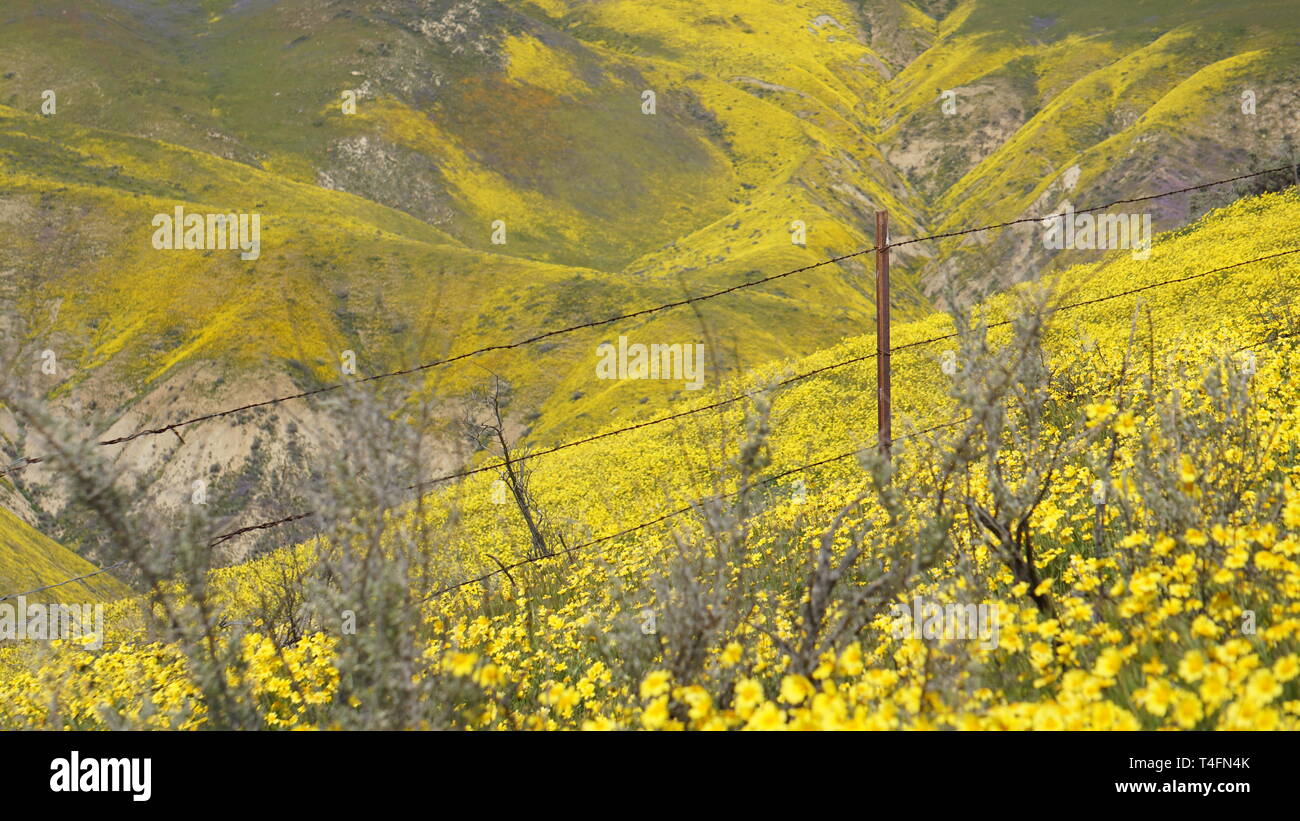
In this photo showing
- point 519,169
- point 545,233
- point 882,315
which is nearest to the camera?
point 882,315

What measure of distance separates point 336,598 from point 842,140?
115178mm

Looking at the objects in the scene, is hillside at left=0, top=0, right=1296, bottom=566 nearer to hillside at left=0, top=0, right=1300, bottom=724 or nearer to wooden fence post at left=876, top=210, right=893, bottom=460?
hillside at left=0, top=0, right=1300, bottom=724

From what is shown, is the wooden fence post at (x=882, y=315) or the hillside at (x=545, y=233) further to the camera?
the hillside at (x=545, y=233)

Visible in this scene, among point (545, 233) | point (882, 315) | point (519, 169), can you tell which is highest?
point (519, 169)

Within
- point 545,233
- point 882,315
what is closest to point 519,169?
point 545,233

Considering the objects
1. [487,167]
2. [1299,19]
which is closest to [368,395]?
[487,167]

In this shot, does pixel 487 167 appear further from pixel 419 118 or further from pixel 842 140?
pixel 842 140

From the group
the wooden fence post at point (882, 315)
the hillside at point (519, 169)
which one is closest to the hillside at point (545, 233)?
the hillside at point (519, 169)

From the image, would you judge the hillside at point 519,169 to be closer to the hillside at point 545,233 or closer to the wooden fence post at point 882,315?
the hillside at point 545,233

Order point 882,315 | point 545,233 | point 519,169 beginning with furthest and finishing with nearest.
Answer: point 519,169 < point 545,233 < point 882,315

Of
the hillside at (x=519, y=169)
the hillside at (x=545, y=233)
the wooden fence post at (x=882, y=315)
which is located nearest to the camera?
the wooden fence post at (x=882, y=315)

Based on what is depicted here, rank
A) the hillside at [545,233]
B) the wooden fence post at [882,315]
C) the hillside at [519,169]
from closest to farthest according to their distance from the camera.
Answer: the wooden fence post at [882,315], the hillside at [545,233], the hillside at [519,169]

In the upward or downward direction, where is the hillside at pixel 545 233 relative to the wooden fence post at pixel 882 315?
upward

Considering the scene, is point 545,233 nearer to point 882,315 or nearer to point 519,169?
point 519,169
